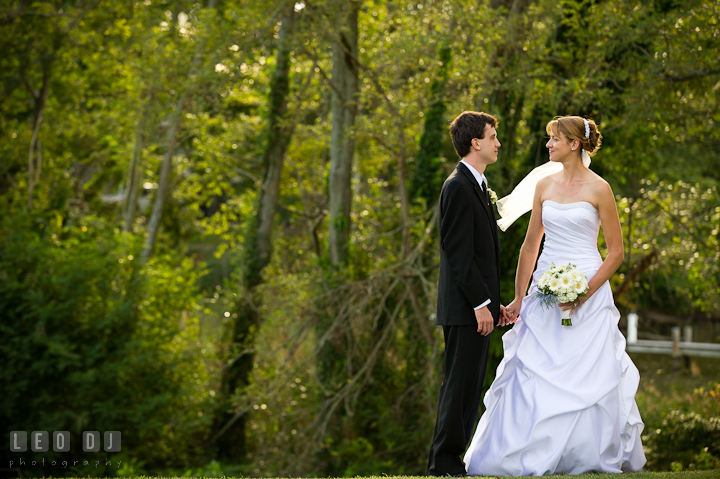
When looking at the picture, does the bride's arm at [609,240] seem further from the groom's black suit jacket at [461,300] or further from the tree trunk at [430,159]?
the tree trunk at [430,159]

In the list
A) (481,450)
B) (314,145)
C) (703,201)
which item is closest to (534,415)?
(481,450)

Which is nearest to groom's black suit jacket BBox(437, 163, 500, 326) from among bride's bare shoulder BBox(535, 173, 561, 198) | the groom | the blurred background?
the groom

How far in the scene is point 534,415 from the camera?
371 centimetres

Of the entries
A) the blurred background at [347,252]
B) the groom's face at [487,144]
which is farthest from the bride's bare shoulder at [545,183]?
the blurred background at [347,252]

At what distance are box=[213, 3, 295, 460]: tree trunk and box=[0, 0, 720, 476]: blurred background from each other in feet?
0.12

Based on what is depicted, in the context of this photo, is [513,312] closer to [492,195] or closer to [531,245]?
[531,245]

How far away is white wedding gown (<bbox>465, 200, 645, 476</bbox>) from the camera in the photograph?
3619 millimetres

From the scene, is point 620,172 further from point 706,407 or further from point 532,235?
point 532,235

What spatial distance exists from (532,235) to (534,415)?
1.16 m

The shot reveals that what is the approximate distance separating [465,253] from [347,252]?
6.02 meters

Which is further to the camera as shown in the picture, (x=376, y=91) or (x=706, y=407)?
(x=376, y=91)

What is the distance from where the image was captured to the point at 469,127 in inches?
150

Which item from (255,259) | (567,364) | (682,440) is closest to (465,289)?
(567,364)

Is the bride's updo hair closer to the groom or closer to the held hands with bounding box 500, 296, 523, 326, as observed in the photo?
the groom
